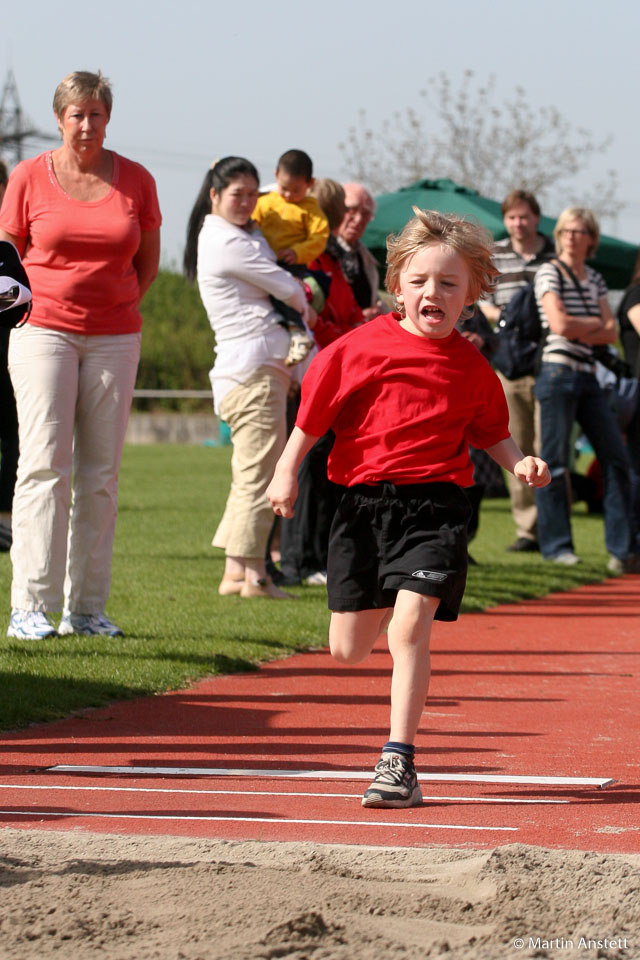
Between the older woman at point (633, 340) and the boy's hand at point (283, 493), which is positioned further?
the older woman at point (633, 340)

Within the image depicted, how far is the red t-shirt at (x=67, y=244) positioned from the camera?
707cm

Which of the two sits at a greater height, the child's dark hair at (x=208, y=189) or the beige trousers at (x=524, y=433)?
the child's dark hair at (x=208, y=189)

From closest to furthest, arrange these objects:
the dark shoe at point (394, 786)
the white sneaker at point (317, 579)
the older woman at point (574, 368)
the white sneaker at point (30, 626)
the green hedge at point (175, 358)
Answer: the dark shoe at point (394, 786)
the white sneaker at point (30, 626)
the white sneaker at point (317, 579)
the older woman at point (574, 368)
the green hedge at point (175, 358)

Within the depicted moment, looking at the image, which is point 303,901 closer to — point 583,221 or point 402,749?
point 402,749

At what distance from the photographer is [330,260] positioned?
978 centimetres

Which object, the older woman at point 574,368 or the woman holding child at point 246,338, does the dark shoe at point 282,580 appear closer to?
the woman holding child at point 246,338

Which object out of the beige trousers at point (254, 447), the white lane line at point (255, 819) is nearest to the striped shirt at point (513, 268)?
the beige trousers at point (254, 447)

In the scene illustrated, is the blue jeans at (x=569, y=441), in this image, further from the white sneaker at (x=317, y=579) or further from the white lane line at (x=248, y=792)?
the white lane line at (x=248, y=792)

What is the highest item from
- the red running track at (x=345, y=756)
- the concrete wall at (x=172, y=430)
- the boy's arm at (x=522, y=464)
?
the boy's arm at (x=522, y=464)

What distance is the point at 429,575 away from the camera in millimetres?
4656

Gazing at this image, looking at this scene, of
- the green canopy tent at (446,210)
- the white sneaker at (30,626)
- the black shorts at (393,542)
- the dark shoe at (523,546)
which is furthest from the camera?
the green canopy tent at (446,210)

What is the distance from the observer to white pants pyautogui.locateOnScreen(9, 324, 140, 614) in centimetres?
707

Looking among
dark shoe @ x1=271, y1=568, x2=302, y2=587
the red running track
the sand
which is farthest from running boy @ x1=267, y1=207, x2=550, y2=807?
dark shoe @ x1=271, y1=568, x2=302, y2=587

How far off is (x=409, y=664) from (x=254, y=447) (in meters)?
4.13
